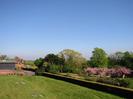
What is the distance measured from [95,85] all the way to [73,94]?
3.77 m

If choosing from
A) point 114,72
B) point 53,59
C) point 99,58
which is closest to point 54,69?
point 114,72

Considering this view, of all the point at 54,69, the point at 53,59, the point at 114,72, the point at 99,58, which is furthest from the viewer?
the point at 99,58

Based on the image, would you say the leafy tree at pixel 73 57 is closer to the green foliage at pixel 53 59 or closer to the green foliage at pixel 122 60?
the green foliage at pixel 53 59

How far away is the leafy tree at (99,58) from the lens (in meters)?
67.2

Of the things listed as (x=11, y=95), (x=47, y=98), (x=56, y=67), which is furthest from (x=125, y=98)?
(x=56, y=67)

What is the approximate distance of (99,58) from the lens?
2694 inches

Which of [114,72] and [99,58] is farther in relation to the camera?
[99,58]

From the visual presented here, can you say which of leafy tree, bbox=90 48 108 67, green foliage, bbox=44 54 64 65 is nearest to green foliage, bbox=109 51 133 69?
leafy tree, bbox=90 48 108 67

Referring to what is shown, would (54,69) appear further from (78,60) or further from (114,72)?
(78,60)

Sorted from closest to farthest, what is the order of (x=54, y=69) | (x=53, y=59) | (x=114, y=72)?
(x=114, y=72) < (x=54, y=69) < (x=53, y=59)

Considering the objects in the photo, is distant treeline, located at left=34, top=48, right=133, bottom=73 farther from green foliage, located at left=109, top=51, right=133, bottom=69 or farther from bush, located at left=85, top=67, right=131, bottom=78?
bush, located at left=85, top=67, right=131, bottom=78

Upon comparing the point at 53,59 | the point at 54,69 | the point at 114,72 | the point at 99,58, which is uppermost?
the point at 99,58

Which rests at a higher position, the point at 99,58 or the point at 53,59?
the point at 99,58

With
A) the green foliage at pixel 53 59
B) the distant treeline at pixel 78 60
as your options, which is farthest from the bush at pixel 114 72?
the green foliage at pixel 53 59
